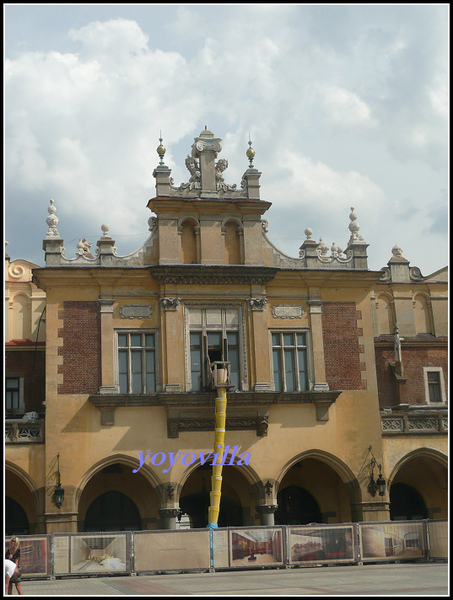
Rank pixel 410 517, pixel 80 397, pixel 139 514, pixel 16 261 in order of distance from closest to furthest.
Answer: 1. pixel 80 397
2. pixel 139 514
3. pixel 410 517
4. pixel 16 261

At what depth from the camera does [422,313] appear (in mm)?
44188

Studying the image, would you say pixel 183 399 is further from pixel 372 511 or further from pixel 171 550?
pixel 372 511

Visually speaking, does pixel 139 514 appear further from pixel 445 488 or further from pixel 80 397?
pixel 445 488

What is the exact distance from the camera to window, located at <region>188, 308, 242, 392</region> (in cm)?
3466

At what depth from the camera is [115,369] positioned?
34.1 m

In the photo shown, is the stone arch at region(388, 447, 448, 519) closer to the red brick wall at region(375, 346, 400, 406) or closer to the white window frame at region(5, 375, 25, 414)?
the red brick wall at region(375, 346, 400, 406)

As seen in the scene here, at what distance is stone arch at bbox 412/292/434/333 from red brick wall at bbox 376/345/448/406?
1675mm

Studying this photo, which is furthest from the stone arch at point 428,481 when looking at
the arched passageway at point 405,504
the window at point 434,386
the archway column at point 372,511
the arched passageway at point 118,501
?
the arched passageway at point 118,501

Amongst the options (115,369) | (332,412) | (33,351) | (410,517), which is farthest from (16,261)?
(410,517)

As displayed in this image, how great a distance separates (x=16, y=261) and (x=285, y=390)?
1586cm

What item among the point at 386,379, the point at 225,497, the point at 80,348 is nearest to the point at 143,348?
the point at 80,348

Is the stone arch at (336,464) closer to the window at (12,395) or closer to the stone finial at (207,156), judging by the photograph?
the stone finial at (207,156)

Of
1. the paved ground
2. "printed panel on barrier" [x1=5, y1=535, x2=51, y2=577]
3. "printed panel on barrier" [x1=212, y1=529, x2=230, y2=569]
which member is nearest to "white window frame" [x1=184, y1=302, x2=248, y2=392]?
"printed panel on barrier" [x1=212, y1=529, x2=230, y2=569]

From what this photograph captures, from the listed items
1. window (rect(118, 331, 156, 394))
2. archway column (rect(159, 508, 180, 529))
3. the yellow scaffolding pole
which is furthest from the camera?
window (rect(118, 331, 156, 394))
